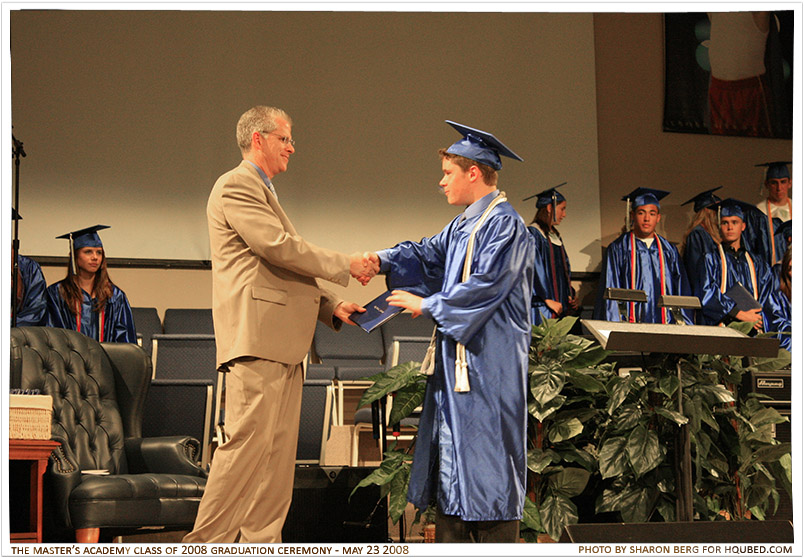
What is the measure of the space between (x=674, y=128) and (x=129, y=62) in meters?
5.03

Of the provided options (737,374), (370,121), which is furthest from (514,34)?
(737,374)

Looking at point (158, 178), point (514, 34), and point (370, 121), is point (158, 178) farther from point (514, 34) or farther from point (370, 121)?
point (514, 34)

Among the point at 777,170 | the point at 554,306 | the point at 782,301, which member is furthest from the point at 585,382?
the point at 777,170

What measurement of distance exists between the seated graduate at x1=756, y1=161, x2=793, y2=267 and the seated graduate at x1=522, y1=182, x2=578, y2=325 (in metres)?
1.83

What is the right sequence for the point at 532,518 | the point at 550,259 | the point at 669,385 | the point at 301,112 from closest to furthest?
the point at 669,385 < the point at 532,518 < the point at 550,259 < the point at 301,112

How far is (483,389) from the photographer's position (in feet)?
9.34

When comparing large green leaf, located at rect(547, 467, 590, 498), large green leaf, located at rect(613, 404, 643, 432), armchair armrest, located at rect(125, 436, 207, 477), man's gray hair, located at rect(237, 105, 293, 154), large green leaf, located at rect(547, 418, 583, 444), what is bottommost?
large green leaf, located at rect(547, 467, 590, 498)

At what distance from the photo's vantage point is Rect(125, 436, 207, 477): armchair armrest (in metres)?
3.64

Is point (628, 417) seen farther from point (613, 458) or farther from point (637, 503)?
point (637, 503)

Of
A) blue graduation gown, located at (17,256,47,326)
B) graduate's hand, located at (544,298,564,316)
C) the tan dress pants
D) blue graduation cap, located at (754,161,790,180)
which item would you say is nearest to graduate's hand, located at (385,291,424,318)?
the tan dress pants

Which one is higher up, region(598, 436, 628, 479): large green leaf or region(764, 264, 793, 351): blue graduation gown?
region(764, 264, 793, 351): blue graduation gown

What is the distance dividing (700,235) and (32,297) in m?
5.20

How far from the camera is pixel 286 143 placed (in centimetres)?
319

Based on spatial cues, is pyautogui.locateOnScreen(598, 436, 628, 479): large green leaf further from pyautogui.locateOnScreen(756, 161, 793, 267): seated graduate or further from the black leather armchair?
pyautogui.locateOnScreen(756, 161, 793, 267): seated graduate
